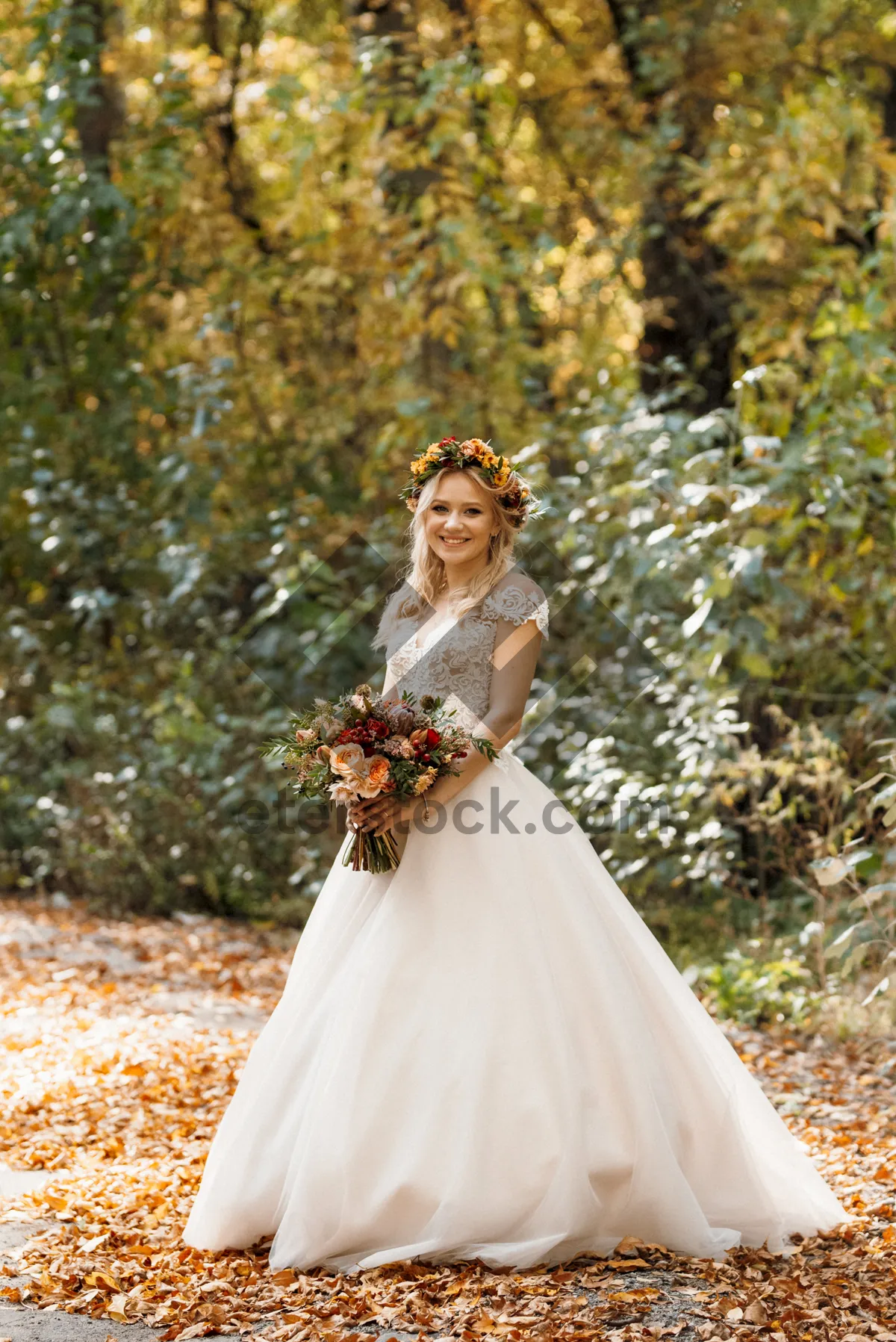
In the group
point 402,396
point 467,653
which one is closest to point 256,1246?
point 467,653

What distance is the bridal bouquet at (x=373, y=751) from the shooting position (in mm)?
3545

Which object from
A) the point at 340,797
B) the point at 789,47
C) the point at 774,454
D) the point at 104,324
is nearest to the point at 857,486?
the point at 774,454

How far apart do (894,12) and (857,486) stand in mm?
4087

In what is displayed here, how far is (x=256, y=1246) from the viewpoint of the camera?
369 cm

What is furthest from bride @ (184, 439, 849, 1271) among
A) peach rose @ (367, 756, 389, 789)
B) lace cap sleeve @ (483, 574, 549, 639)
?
peach rose @ (367, 756, 389, 789)

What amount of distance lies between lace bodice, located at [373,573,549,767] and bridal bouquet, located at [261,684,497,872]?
4.9 inches

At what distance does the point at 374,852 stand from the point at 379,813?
14 cm

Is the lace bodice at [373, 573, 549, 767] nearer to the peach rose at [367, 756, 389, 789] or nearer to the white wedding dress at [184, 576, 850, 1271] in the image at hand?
the white wedding dress at [184, 576, 850, 1271]

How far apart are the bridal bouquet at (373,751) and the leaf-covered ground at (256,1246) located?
1121 mm

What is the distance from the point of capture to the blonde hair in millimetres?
4023

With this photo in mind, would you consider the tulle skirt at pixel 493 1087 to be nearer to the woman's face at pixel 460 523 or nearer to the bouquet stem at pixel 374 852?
the bouquet stem at pixel 374 852

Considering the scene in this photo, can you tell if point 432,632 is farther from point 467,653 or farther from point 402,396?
point 402,396

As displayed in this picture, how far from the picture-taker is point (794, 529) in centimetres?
639

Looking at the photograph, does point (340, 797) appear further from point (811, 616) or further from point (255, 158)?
point (255, 158)
